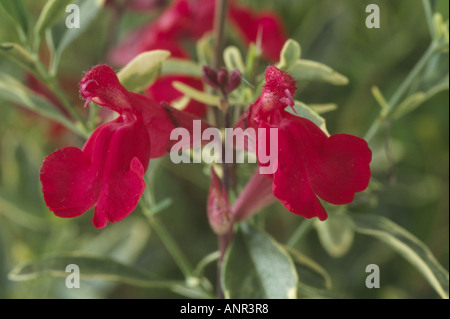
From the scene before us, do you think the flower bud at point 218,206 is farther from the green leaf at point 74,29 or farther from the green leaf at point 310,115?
the green leaf at point 74,29

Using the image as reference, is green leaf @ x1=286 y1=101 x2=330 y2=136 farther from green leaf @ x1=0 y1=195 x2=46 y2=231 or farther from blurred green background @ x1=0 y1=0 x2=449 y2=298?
green leaf @ x1=0 y1=195 x2=46 y2=231

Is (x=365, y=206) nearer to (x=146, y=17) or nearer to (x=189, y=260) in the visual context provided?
(x=189, y=260)

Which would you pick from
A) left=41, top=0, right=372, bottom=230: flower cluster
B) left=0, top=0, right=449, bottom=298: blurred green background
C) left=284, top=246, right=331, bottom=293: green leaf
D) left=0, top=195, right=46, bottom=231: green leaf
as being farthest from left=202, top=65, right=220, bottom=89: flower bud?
left=0, top=195, right=46, bottom=231: green leaf

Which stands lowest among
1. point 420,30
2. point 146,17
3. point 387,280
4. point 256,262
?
point 256,262

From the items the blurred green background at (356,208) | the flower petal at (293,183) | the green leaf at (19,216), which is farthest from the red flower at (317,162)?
the green leaf at (19,216)

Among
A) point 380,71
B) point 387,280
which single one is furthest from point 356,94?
point 387,280

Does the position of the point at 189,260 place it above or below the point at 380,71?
below
